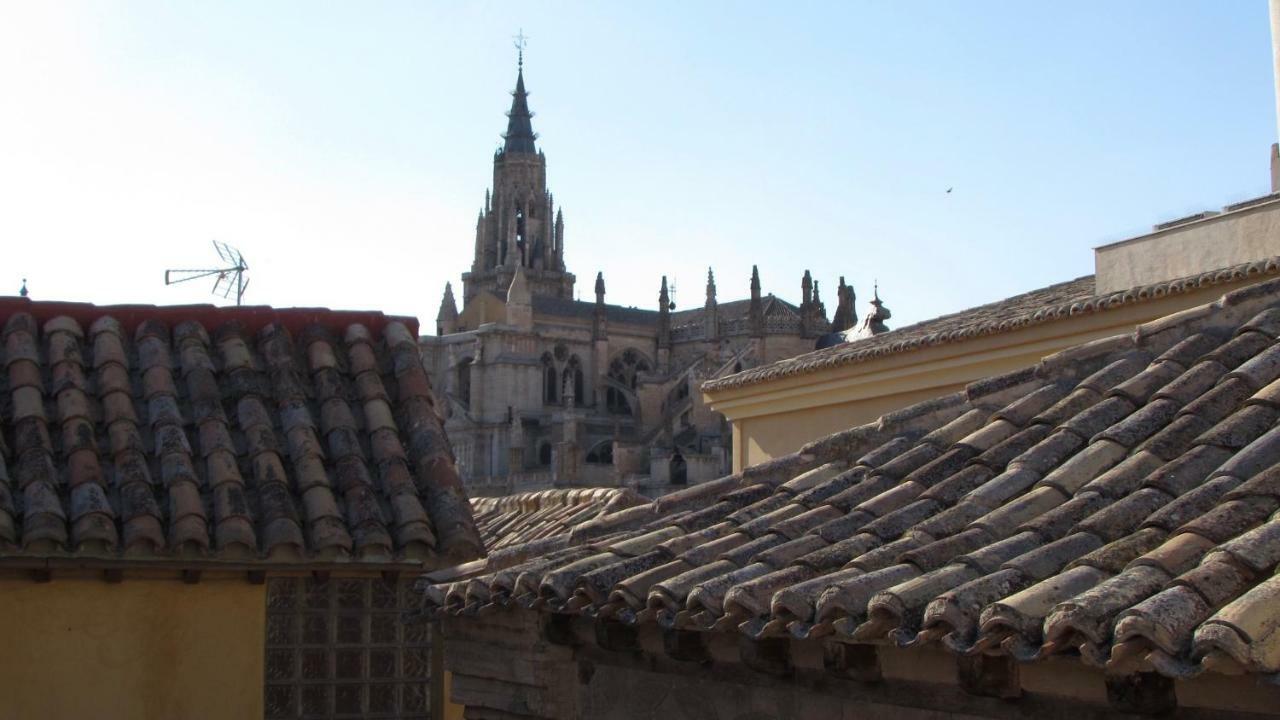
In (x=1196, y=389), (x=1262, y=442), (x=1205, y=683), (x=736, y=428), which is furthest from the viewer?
(x=736, y=428)

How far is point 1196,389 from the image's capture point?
6160 millimetres

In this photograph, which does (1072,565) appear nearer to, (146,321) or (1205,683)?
(1205,683)

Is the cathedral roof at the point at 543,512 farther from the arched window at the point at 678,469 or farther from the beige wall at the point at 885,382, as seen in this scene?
the arched window at the point at 678,469

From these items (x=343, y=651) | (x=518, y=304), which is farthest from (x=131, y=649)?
(x=518, y=304)

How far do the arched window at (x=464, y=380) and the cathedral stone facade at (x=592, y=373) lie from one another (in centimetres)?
5

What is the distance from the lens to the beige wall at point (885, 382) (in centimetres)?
1285

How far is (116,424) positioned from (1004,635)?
666 cm

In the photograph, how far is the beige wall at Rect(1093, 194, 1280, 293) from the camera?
12219 mm

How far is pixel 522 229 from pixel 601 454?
23673 mm

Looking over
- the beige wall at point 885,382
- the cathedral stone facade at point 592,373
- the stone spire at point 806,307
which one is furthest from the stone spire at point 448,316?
the beige wall at point 885,382

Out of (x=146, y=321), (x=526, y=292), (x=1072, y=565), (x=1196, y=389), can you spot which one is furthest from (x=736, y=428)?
(x=526, y=292)

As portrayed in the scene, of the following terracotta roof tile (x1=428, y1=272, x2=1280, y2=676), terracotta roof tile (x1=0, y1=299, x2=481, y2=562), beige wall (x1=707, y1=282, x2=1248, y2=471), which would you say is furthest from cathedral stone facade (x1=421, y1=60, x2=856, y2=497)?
terracotta roof tile (x1=428, y1=272, x2=1280, y2=676)

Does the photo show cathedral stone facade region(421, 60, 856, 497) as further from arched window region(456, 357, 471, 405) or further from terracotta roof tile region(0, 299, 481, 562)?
terracotta roof tile region(0, 299, 481, 562)

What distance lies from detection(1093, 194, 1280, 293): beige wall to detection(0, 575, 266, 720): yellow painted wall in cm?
760
